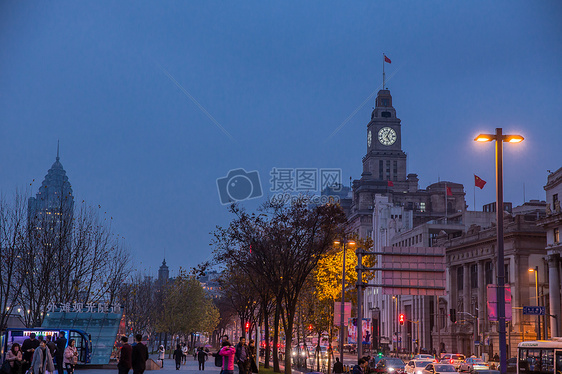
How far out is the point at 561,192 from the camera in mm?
85938

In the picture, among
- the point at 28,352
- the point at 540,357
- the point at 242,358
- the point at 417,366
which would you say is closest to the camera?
the point at 28,352

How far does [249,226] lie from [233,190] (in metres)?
57.8

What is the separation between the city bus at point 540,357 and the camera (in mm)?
34875

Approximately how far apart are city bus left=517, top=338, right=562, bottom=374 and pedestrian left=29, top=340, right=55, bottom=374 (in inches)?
914

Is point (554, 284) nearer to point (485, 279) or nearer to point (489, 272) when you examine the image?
point (489, 272)

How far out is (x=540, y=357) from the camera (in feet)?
117

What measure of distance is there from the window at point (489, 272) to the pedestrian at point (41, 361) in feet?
290

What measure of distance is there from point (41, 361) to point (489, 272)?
3595 inches

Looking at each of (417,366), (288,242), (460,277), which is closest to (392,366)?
(417,366)

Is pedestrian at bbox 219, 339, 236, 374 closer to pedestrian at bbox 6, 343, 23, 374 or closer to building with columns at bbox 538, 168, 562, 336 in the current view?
pedestrian at bbox 6, 343, 23, 374

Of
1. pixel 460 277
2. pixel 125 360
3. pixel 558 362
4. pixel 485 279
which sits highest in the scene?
pixel 460 277

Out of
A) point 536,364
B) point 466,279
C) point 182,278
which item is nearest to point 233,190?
point 182,278

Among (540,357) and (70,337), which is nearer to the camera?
(540,357)

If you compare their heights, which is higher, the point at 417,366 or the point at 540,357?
the point at 540,357
